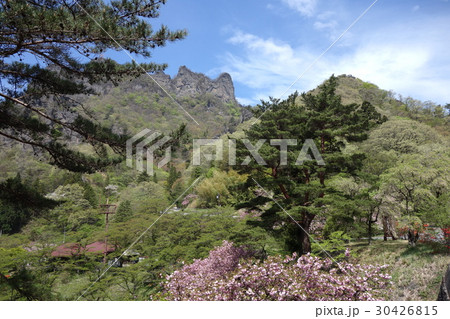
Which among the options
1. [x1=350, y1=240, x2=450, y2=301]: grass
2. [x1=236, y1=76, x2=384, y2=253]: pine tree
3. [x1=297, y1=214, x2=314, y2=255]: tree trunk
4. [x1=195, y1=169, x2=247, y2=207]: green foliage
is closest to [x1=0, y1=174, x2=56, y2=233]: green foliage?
[x1=236, y1=76, x2=384, y2=253]: pine tree

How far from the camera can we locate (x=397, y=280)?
850cm

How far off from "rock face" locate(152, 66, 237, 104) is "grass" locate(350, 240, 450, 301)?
134 m

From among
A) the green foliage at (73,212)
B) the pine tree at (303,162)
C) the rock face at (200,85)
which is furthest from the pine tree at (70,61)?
Answer: the rock face at (200,85)

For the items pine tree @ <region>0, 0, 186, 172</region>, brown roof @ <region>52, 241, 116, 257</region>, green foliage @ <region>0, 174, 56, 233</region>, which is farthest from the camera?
brown roof @ <region>52, 241, 116, 257</region>

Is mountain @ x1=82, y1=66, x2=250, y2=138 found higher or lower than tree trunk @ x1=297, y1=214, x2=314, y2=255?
higher

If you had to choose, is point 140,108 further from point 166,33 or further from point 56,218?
point 166,33

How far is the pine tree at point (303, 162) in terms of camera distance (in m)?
10.2

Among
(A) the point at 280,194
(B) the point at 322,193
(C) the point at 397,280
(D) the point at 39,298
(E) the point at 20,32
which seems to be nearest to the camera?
(E) the point at 20,32

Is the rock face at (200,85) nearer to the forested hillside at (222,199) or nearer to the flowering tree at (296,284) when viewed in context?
the forested hillside at (222,199)

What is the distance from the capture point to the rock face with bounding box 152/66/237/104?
14250cm

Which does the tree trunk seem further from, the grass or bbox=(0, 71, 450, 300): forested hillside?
the grass

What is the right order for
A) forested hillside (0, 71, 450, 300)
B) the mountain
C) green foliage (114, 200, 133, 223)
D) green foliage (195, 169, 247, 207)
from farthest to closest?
the mountain < green foliage (195, 169, 247, 207) < green foliage (114, 200, 133, 223) < forested hillside (0, 71, 450, 300)
